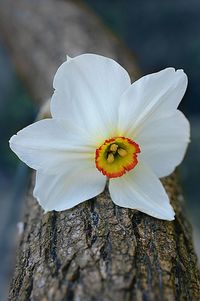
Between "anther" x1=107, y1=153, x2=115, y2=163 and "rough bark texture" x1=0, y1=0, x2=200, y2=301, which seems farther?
"anther" x1=107, y1=153, x2=115, y2=163

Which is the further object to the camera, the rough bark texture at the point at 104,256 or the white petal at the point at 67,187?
the white petal at the point at 67,187

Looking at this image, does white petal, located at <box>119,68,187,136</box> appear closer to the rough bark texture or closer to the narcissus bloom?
the narcissus bloom

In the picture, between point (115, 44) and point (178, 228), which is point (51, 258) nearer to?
point (178, 228)

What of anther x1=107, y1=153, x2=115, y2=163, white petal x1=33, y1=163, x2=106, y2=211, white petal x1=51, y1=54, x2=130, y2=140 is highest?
white petal x1=51, y1=54, x2=130, y2=140

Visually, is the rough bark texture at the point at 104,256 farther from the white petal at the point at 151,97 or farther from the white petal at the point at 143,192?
the white petal at the point at 151,97

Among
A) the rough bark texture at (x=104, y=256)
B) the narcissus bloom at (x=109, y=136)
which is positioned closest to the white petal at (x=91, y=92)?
Result: the narcissus bloom at (x=109, y=136)

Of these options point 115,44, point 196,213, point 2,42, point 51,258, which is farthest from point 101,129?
point 2,42

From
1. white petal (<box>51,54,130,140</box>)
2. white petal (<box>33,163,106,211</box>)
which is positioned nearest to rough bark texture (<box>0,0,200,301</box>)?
white petal (<box>33,163,106,211</box>)
